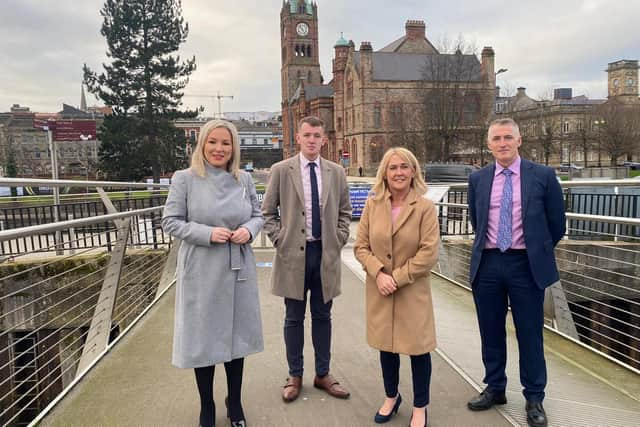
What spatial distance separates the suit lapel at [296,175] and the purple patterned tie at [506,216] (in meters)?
1.25

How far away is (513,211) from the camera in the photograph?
2871 millimetres

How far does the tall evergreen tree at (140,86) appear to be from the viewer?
3186cm

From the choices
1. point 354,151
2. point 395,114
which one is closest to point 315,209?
point 395,114

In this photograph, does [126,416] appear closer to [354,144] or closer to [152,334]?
[152,334]

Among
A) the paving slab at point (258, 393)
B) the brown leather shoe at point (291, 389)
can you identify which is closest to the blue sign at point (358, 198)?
the paving slab at point (258, 393)

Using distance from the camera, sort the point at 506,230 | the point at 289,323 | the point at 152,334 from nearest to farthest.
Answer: the point at 506,230, the point at 289,323, the point at 152,334

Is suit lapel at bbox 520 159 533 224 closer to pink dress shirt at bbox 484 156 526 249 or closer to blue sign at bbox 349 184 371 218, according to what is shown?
pink dress shirt at bbox 484 156 526 249

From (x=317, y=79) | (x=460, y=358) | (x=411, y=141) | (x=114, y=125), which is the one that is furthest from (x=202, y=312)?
(x=317, y=79)

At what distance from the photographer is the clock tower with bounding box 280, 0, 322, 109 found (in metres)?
88.5

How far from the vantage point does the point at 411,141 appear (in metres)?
42.5

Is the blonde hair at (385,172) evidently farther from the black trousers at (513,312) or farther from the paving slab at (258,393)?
the paving slab at (258,393)

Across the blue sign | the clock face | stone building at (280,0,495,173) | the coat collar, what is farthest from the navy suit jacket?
the clock face

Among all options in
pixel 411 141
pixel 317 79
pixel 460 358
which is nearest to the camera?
pixel 460 358

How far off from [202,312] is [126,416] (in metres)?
0.92
